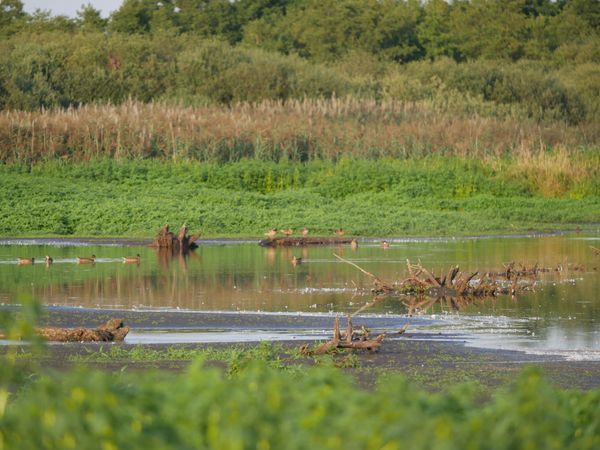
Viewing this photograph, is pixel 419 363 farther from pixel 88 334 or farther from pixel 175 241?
pixel 175 241

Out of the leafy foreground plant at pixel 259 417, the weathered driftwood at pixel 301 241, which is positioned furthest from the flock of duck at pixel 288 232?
the leafy foreground plant at pixel 259 417

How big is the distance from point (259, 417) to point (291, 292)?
45.2 feet

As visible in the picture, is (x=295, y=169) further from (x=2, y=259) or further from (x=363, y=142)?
(x=2, y=259)

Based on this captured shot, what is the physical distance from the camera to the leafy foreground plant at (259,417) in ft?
14.0

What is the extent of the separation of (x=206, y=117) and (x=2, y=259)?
14037mm

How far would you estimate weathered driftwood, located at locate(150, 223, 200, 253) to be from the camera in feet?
Answer: 82.2

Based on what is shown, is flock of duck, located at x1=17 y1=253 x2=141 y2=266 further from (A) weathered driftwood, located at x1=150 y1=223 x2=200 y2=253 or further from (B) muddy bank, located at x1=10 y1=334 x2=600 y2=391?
(B) muddy bank, located at x1=10 y1=334 x2=600 y2=391

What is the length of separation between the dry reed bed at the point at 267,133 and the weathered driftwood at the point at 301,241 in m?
7.83

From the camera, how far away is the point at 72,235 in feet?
91.9

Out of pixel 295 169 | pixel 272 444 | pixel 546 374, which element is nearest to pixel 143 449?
pixel 272 444

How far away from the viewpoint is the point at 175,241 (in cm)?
2541

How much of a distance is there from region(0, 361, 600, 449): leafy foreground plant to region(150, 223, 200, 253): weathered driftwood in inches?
794

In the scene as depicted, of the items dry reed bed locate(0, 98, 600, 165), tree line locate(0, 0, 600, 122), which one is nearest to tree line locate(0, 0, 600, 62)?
tree line locate(0, 0, 600, 122)

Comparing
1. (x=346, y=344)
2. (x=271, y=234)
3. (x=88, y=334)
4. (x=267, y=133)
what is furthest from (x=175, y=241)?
(x=346, y=344)
